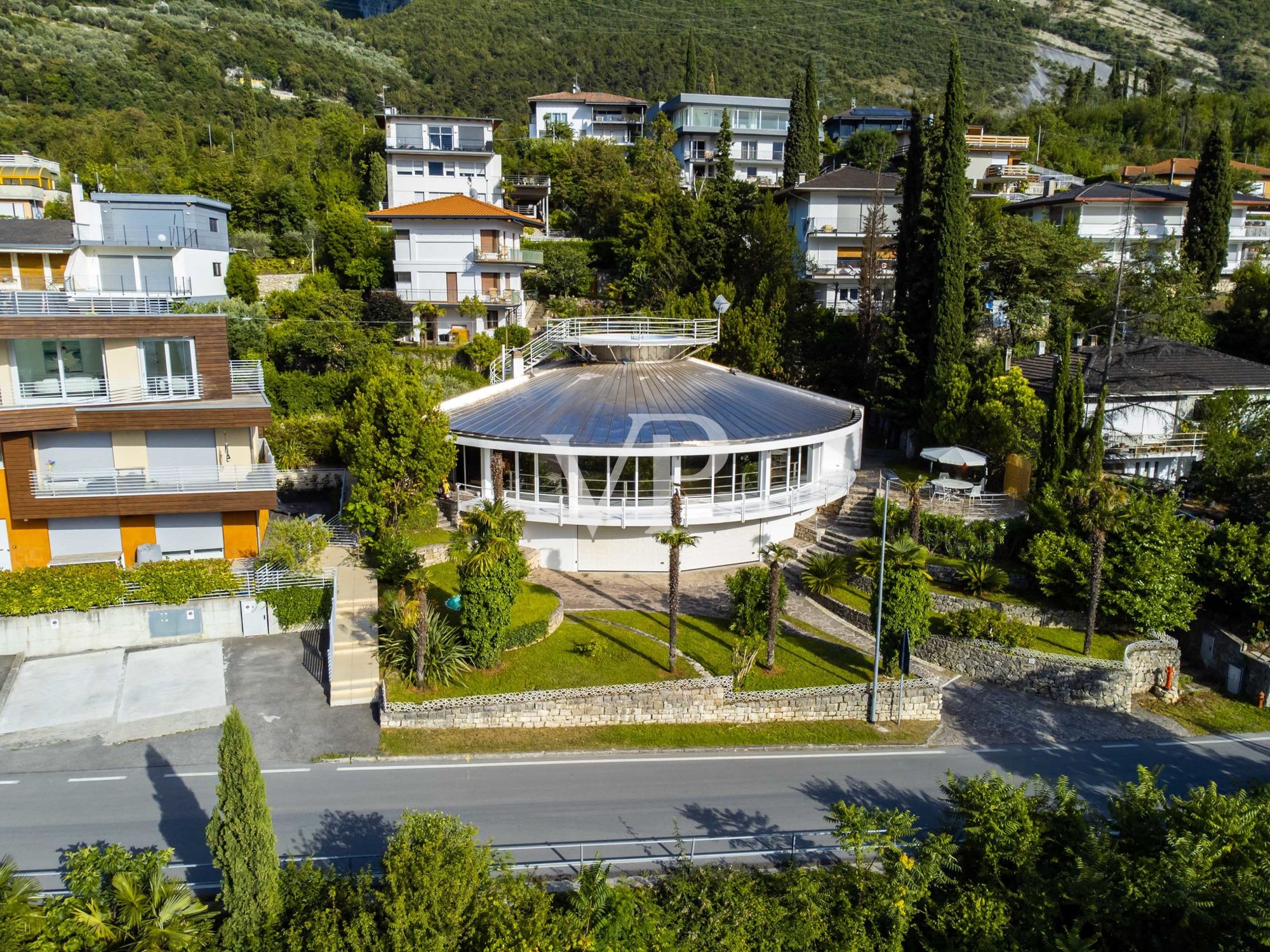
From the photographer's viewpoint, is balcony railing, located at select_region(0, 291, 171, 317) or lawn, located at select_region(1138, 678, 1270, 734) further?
balcony railing, located at select_region(0, 291, 171, 317)

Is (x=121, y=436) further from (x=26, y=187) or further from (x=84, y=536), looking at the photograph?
(x=26, y=187)

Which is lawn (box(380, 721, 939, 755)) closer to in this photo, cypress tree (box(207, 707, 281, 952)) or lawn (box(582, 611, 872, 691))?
lawn (box(582, 611, 872, 691))

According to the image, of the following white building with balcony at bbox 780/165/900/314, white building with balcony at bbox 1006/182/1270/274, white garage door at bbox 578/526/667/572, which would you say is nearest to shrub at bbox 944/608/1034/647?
white garage door at bbox 578/526/667/572

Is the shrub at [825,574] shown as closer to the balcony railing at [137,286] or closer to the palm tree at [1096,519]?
the palm tree at [1096,519]

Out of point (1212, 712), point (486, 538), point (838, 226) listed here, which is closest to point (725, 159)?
point (838, 226)

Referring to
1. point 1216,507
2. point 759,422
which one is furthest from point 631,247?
point 1216,507

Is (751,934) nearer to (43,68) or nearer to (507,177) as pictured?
(507,177)
